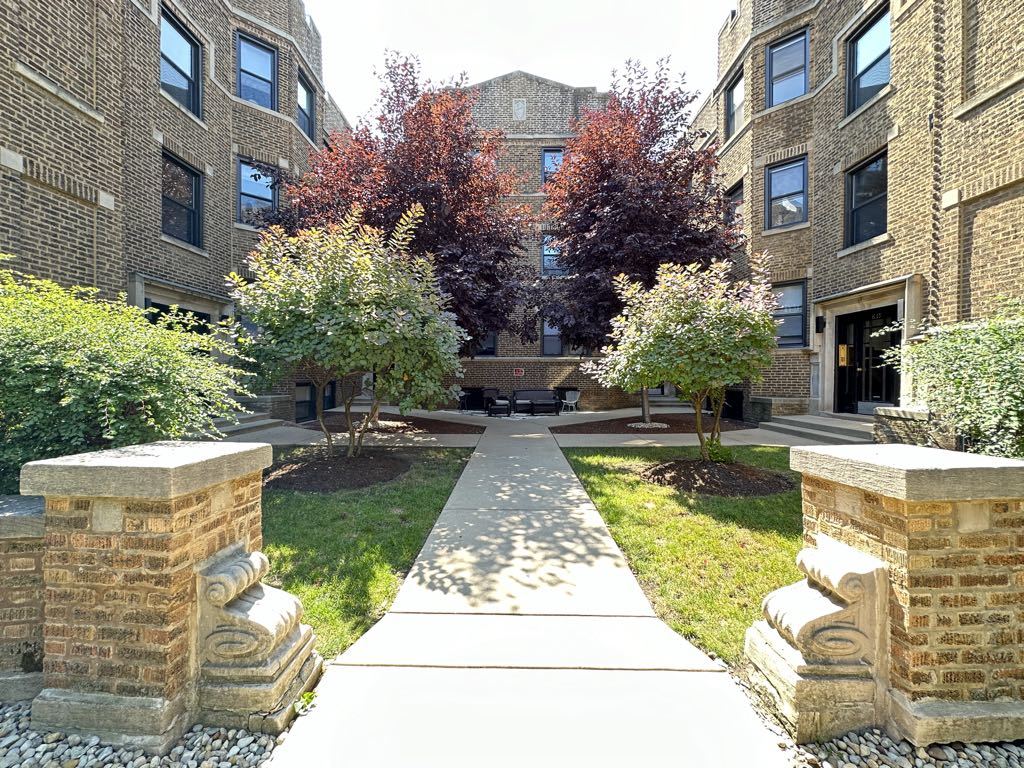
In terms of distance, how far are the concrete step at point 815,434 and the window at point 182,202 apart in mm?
14766

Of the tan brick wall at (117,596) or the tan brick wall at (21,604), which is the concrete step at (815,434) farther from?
the tan brick wall at (21,604)

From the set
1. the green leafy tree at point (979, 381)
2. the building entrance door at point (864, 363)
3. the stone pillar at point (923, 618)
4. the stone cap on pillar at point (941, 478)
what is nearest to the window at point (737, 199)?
the building entrance door at point (864, 363)

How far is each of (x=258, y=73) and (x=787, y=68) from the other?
49.7 ft

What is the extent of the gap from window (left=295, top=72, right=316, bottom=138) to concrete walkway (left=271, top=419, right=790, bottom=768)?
50.2 ft

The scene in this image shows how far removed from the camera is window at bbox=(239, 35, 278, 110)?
12.0m

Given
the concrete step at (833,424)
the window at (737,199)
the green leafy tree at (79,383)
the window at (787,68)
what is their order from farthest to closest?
the window at (737,199) → the window at (787,68) → the concrete step at (833,424) → the green leafy tree at (79,383)

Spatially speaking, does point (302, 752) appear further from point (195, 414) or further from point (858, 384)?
point (858, 384)

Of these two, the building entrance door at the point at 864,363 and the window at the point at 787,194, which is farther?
the window at the point at 787,194

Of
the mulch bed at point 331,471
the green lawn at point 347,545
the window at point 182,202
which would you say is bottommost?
the green lawn at point 347,545

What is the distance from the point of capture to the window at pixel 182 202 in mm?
9781

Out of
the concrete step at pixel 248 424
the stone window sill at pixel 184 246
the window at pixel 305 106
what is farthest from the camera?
the window at pixel 305 106

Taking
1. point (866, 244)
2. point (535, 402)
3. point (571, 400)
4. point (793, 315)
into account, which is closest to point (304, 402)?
point (535, 402)

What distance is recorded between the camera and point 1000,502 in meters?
1.90

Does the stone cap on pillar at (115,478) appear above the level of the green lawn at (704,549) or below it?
above
